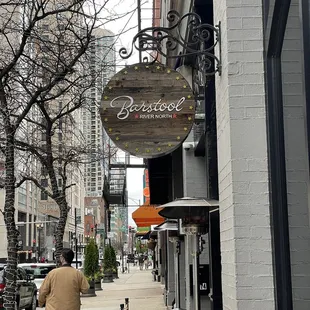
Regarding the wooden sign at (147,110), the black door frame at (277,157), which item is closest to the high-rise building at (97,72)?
the wooden sign at (147,110)

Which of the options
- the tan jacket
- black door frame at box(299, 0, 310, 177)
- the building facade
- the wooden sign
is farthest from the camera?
the tan jacket

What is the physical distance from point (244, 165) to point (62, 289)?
4.36 meters

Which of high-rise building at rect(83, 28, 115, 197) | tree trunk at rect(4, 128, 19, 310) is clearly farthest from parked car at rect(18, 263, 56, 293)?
tree trunk at rect(4, 128, 19, 310)

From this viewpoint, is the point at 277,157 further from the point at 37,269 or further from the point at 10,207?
the point at 37,269

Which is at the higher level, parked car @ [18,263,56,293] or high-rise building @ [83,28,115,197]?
high-rise building @ [83,28,115,197]

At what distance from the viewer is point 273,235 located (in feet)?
13.9

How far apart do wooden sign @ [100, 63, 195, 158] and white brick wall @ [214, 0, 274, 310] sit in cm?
69

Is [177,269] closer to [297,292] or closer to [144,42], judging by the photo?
[144,42]

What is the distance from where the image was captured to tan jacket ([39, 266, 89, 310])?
7793mm

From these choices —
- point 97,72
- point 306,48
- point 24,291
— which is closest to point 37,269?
point 24,291

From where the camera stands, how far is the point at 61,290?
25.7 feet

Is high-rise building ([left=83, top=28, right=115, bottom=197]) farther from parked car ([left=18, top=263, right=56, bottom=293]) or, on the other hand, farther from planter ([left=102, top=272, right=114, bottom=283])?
planter ([left=102, top=272, right=114, bottom=283])

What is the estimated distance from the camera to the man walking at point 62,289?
7.80 m

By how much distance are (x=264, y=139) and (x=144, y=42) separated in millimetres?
1768
